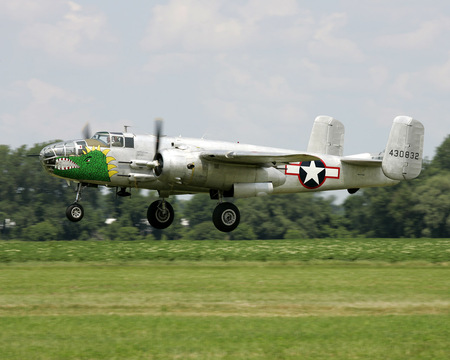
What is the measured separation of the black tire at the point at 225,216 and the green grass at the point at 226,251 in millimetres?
1043

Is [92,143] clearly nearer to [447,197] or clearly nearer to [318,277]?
[318,277]

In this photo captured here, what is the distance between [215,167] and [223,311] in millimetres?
9170

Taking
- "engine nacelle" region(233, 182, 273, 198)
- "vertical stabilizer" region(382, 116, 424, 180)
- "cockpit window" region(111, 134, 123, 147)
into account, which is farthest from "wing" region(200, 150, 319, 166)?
"vertical stabilizer" region(382, 116, 424, 180)

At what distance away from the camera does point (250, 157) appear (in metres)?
20.6

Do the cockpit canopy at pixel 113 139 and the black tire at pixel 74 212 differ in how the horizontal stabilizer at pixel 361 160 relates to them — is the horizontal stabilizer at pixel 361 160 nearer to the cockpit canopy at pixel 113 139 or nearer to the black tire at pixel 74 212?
the cockpit canopy at pixel 113 139

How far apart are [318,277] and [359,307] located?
427 centimetres

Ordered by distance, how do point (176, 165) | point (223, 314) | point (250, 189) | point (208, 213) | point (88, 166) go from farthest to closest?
1. point (208, 213)
2. point (250, 189)
3. point (88, 166)
4. point (176, 165)
5. point (223, 314)

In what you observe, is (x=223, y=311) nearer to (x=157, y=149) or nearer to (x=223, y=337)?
(x=223, y=337)

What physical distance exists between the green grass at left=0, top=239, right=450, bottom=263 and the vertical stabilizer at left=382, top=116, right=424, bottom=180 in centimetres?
270

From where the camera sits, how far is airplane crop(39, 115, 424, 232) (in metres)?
20.6

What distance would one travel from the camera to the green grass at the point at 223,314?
995 cm

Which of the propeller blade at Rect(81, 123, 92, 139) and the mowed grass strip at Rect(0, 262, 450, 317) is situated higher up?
the propeller blade at Rect(81, 123, 92, 139)

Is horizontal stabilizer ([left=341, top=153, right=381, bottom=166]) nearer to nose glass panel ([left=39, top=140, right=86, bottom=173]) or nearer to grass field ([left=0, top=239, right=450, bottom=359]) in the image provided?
grass field ([left=0, top=239, right=450, bottom=359])

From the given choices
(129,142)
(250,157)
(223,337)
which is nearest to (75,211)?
(129,142)
